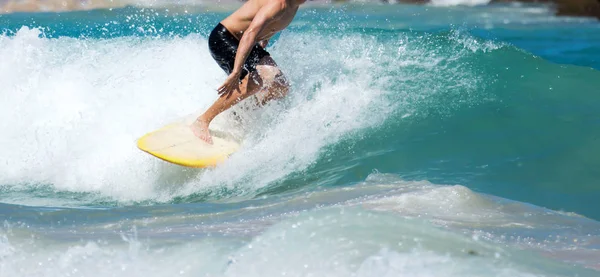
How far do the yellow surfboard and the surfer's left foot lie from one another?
0.09 ft

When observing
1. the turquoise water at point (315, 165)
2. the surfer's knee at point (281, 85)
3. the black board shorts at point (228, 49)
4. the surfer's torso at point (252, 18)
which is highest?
the surfer's torso at point (252, 18)

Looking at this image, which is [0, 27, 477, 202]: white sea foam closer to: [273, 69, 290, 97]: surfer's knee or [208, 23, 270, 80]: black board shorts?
[273, 69, 290, 97]: surfer's knee

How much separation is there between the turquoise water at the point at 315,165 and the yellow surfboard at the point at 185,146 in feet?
0.30

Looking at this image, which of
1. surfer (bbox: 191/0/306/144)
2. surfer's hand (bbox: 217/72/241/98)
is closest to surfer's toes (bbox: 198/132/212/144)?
surfer (bbox: 191/0/306/144)

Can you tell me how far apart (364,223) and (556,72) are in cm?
456

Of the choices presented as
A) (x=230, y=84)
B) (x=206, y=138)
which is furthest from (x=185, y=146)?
(x=230, y=84)

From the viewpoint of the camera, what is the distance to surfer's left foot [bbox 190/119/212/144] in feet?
15.9

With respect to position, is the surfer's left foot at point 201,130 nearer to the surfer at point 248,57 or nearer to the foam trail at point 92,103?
the surfer at point 248,57

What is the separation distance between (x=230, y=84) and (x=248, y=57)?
0.81 feet

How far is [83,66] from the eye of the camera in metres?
6.99

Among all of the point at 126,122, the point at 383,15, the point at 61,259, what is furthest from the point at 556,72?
the point at 383,15

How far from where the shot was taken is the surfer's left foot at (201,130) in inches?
190

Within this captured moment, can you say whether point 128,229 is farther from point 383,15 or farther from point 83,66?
point 383,15

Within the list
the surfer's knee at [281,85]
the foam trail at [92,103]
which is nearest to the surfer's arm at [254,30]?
the surfer's knee at [281,85]
